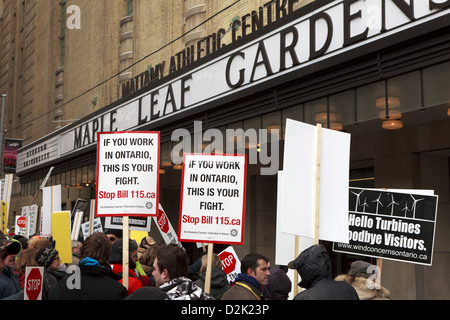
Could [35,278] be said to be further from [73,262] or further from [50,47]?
[50,47]

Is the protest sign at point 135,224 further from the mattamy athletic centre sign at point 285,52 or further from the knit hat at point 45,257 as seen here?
the knit hat at point 45,257

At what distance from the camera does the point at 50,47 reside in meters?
32.7

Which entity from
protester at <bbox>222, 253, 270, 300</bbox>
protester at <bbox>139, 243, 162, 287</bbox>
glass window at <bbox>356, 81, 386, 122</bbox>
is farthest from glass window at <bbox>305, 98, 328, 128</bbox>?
protester at <bbox>222, 253, 270, 300</bbox>

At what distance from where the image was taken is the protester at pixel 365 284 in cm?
509

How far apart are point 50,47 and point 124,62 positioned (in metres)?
11.1

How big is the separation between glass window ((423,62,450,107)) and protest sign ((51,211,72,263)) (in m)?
5.55

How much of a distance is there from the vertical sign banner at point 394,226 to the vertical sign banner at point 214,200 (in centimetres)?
123

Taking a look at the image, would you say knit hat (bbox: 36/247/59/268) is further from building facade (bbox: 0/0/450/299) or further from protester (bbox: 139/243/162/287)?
building facade (bbox: 0/0/450/299)

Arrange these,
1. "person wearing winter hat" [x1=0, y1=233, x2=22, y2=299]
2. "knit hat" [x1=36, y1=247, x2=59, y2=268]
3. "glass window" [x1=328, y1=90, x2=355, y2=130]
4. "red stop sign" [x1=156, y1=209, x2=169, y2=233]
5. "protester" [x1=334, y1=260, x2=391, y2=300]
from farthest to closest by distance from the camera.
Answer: "red stop sign" [x1=156, y1=209, x2=169, y2=233]
"glass window" [x1=328, y1=90, x2=355, y2=130]
"knit hat" [x1=36, y1=247, x2=59, y2=268]
"person wearing winter hat" [x1=0, y1=233, x2=22, y2=299]
"protester" [x1=334, y1=260, x2=391, y2=300]

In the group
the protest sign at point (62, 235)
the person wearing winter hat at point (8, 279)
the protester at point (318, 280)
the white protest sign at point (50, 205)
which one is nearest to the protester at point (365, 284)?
the protester at point (318, 280)

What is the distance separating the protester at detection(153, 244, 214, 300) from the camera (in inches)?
152

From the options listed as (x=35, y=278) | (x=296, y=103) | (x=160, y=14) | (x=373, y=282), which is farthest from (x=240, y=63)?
(x=160, y=14)

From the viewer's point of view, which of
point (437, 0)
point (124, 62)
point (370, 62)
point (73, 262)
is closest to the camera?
point (437, 0)
